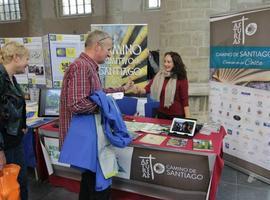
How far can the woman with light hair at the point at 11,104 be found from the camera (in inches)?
64.9

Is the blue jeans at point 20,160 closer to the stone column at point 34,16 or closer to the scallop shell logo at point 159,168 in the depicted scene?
the scallop shell logo at point 159,168

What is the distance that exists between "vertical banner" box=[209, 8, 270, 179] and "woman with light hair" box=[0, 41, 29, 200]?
206 centimetres

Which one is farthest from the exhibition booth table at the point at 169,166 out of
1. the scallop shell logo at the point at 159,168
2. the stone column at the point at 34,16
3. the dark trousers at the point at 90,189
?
the stone column at the point at 34,16

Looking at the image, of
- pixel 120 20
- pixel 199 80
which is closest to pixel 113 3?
pixel 120 20

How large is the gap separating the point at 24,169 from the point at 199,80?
3064mm

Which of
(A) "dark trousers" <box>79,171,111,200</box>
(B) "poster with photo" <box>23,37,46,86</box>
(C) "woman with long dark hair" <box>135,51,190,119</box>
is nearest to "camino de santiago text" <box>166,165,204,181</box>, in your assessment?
(A) "dark trousers" <box>79,171,111,200</box>

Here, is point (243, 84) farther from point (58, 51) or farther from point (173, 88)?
point (58, 51)

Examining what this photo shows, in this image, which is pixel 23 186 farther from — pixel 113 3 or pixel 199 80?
pixel 113 3

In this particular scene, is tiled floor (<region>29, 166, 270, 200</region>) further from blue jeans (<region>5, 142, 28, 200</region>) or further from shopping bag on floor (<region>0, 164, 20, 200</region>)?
shopping bag on floor (<region>0, 164, 20, 200</region>)

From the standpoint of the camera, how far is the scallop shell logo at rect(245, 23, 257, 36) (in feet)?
8.55

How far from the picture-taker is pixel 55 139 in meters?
2.43

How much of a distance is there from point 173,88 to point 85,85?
123cm

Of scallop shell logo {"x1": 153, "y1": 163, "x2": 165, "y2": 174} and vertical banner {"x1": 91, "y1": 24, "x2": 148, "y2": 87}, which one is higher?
vertical banner {"x1": 91, "y1": 24, "x2": 148, "y2": 87}

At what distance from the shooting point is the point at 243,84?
2.79 meters
